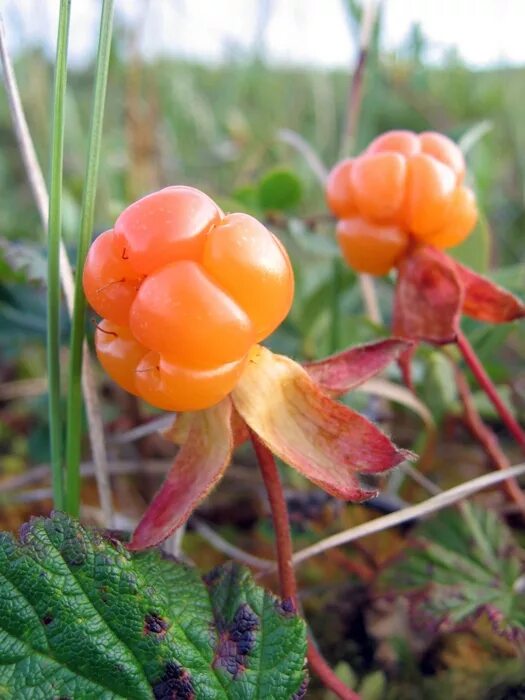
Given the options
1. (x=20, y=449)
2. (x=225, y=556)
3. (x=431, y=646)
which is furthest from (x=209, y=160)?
(x=431, y=646)

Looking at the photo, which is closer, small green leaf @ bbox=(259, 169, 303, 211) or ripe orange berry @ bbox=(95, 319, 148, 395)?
ripe orange berry @ bbox=(95, 319, 148, 395)

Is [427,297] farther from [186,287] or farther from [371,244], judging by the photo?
[186,287]

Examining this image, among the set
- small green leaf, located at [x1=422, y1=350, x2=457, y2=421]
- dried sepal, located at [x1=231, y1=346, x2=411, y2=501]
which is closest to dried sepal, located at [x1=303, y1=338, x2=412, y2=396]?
dried sepal, located at [x1=231, y1=346, x2=411, y2=501]

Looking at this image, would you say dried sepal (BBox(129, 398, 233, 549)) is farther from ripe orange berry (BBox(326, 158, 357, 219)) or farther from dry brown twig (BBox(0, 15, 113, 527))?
ripe orange berry (BBox(326, 158, 357, 219))

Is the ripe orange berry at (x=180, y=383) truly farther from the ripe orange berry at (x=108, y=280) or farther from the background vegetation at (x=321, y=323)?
the background vegetation at (x=321, y=323)

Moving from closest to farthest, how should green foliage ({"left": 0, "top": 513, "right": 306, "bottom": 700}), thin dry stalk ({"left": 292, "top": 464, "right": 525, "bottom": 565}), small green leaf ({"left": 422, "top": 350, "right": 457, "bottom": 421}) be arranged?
green foliage ({"left": 0, "top": 513, "right": 306, "bottom": 700})
thin dry stalk ({"left": 292, "top": 464, "right": 525, "bottom": 565})
small green leaf ({"left": 422, "top": 350, "right": 457, "bottom": 421})

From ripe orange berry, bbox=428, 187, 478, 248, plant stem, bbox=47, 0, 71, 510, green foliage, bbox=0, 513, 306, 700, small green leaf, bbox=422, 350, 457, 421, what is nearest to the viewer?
green foliage, bbox=0, 513, 306, 700

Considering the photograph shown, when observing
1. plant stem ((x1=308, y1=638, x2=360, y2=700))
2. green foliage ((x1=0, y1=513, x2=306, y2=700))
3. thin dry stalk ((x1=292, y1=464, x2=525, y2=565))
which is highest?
green foliage ((x1=0, y1=513, x2=306, y2=700))

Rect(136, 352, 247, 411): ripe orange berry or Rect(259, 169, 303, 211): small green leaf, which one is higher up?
Rect(136, 352, 247, 411): ripe orange berry
